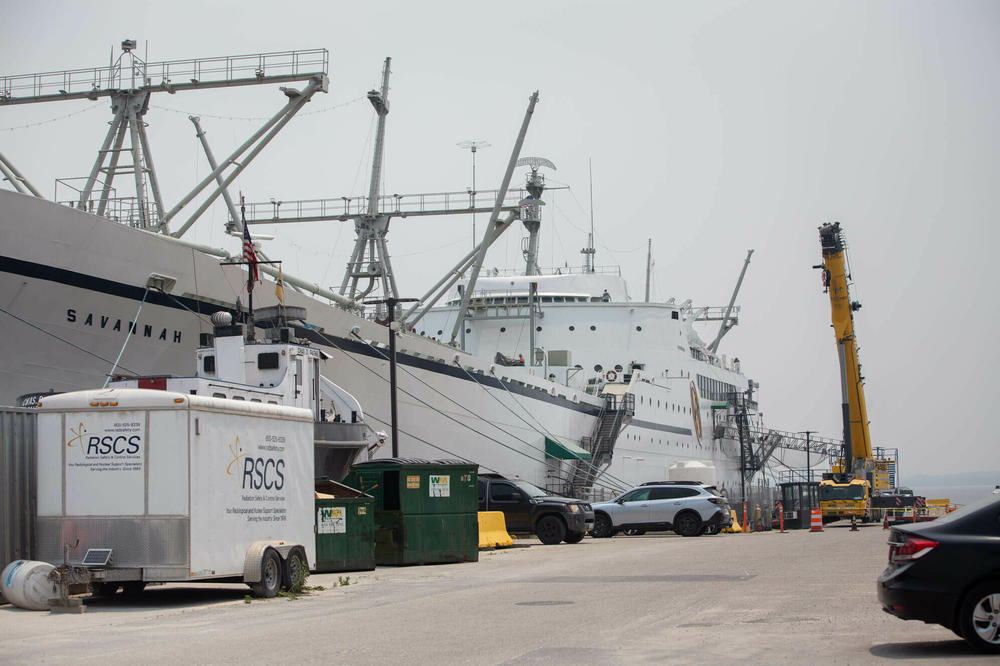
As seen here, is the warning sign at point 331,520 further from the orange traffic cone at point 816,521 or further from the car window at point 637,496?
the orange traffic cone at point 816,521

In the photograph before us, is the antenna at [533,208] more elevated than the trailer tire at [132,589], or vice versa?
the antenna at [533,208]

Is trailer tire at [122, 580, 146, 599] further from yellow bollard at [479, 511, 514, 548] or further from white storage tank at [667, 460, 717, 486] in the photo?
white storage tank at [667, 460, 717, 486]

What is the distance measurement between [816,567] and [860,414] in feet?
107

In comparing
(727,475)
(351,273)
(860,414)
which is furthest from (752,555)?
(727,475)

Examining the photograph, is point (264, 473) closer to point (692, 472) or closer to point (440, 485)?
point (440, 485)

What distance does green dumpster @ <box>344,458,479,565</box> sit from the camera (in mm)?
18592

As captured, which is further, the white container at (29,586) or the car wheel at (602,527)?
the car wheel at (602,527)

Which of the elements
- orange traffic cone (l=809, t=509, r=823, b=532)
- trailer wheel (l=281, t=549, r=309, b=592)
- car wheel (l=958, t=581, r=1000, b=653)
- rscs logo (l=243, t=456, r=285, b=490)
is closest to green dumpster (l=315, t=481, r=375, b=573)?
trailer wheel (l=281, t=549, r=309, b=592)

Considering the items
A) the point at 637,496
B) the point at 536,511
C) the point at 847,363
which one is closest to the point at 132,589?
the point at 536,511

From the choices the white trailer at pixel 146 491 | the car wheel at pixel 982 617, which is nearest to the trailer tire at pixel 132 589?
the white trailer at pixel 146 491

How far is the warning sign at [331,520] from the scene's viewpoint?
1629 centimetres

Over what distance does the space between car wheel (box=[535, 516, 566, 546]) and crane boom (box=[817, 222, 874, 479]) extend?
81.9 feet

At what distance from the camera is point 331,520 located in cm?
1648

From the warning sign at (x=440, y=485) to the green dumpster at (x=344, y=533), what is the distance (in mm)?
1969
